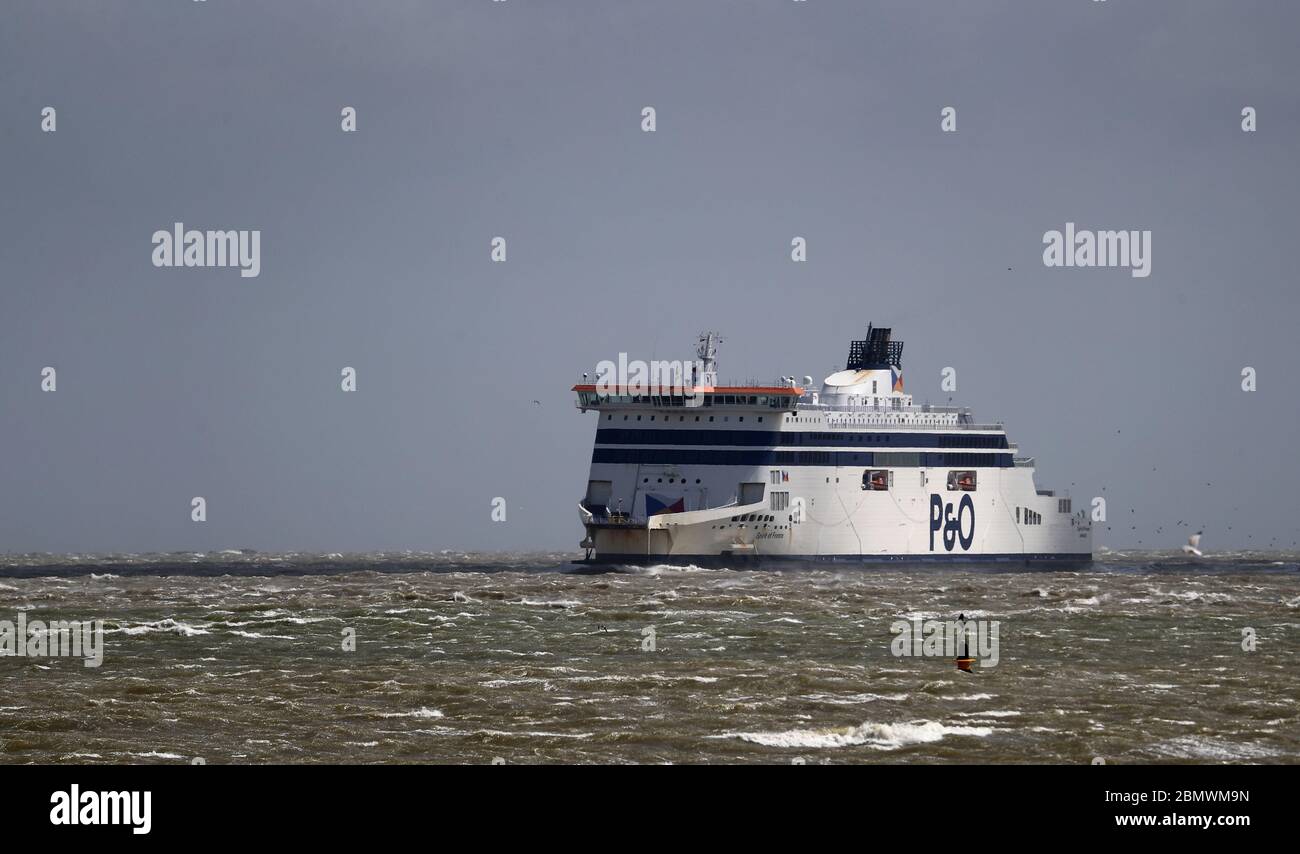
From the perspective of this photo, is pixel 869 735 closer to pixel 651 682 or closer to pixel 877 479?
pixel 651 682

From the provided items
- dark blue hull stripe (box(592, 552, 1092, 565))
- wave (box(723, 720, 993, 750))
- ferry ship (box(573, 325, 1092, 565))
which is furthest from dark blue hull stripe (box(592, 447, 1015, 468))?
wave (box(723, 720, 993, 750))

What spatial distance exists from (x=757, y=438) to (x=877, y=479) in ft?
27.3

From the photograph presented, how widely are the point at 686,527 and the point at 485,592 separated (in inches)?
673

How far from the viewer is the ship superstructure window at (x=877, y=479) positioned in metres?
84.1

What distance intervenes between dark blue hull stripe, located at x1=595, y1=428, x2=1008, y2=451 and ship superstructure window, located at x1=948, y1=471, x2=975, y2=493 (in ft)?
9.06

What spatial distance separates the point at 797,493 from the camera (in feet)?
268

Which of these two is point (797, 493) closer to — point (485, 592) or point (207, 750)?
point (485, 592)

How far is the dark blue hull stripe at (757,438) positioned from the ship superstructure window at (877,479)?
1360 mm

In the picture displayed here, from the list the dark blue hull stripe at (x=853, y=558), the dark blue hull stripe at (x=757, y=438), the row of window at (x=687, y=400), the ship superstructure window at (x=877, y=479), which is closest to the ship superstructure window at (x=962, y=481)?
the dark blue hull stripe at (x=757, y=438)

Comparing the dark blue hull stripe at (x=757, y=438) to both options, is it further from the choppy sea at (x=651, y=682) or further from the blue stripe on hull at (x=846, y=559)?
the choppy sea at (x=651, y=682)

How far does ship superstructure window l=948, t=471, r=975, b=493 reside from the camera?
287 ft

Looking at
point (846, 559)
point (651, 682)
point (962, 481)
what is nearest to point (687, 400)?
point (846, 559)

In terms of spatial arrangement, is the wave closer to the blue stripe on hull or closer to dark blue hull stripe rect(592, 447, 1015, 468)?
the blue stripe on hull
